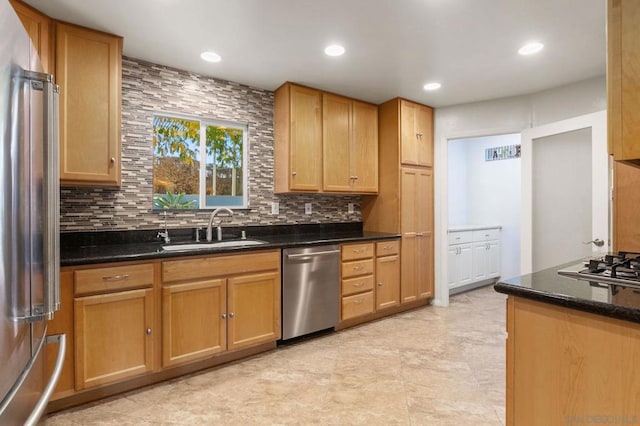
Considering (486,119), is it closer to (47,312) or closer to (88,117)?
(88,117)

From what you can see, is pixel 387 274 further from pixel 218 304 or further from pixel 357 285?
pixel 218 304

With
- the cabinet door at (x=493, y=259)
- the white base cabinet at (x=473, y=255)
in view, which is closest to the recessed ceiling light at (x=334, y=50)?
the white base cabinet at (x=473, y=255)

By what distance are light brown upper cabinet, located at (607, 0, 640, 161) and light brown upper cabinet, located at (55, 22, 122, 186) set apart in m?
2.64

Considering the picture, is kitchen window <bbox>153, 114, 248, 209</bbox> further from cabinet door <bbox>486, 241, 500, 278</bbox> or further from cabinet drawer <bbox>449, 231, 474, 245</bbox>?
cabinet door <bbox>486, 241, 500, 278</bbox>

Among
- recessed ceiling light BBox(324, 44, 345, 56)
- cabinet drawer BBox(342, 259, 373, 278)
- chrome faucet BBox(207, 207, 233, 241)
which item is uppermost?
recessed ceiling light BBox(324, 44, 345, 56)

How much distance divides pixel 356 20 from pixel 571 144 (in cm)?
232

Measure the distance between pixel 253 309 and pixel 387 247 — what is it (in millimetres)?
1612

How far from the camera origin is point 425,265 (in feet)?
12.8

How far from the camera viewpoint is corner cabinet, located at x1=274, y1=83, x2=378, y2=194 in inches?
124

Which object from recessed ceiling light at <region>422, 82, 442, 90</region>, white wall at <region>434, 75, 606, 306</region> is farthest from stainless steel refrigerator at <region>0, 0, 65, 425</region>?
white wall at <region>434, 75, 606, 306</region>

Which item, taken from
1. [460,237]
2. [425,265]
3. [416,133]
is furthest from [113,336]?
[460,237]

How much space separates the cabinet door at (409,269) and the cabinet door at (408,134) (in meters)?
0.89

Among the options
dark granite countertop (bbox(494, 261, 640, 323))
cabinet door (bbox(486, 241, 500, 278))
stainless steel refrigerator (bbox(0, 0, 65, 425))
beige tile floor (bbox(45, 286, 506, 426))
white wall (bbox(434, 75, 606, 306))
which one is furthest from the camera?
cabinet door (bbox(486, 241, 500, 278))

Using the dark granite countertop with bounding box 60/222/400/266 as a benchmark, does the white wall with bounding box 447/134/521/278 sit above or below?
above
